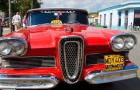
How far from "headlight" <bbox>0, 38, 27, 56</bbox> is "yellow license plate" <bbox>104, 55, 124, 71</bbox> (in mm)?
1281

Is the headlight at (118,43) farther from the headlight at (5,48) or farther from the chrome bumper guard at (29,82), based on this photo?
the headlight at (5,48)

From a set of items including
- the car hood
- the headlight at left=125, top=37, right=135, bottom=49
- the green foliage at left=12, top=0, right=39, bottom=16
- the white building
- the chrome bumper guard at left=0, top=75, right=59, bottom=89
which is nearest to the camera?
the chrome bumper guard at left=0, top=75, right=59, bottom=89

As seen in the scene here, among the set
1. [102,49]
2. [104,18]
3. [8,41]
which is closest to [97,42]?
[102,49]

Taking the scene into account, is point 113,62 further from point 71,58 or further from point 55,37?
point 55,37

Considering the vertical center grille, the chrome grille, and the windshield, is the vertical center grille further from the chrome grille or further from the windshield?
the windshield

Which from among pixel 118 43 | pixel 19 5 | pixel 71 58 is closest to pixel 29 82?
pixel 71 58

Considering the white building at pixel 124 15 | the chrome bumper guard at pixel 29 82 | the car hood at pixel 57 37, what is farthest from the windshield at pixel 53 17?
the white building at pixel 124 15

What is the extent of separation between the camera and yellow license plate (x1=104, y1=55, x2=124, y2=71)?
5457mm

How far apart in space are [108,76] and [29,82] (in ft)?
3.95

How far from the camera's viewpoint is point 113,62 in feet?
18.0

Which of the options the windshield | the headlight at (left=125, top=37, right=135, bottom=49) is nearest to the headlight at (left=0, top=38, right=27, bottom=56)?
the headlight at (left=125, top=37, right=135, bottom=49)

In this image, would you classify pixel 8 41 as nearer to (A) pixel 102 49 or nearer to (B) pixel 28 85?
(B) pixel 28 85

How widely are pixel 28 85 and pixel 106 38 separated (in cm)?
142

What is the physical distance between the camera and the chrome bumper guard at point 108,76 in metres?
5.29
